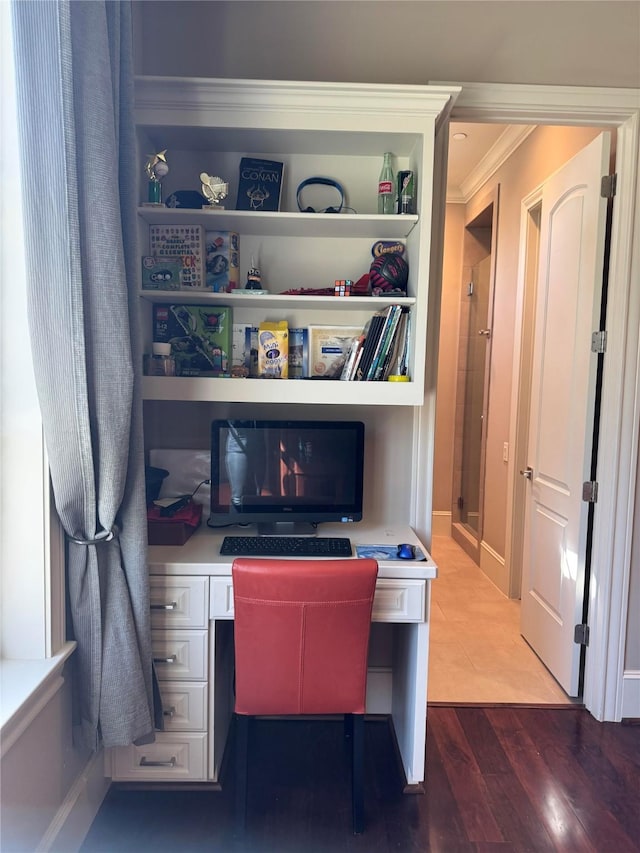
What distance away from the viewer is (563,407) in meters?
2.36

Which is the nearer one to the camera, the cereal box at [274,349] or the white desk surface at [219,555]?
the white desk surface at [219,555]

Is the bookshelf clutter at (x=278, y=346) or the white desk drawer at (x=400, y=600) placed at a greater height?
the bookshelf clutter at (x=278, y=346)

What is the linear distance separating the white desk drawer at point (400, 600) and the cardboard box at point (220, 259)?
1205mm

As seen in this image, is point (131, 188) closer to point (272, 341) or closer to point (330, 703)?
point (272, 341)

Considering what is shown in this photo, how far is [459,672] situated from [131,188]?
2458 mm

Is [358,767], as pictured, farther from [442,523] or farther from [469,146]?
[469,146]

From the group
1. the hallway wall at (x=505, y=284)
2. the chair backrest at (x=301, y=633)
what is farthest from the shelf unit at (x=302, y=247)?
the hallway wall at (x=505, y=284)

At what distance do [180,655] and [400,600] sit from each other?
0.74 m

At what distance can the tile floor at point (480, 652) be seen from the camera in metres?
2.31

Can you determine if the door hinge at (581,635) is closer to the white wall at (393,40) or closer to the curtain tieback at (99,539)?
the curtain tieback at (99,539)

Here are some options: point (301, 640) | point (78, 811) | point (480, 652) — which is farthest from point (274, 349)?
point (480, 652)

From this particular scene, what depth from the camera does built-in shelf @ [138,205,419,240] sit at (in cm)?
174

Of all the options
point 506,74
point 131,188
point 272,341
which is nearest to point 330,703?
point 272,341

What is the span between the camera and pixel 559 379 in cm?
242
